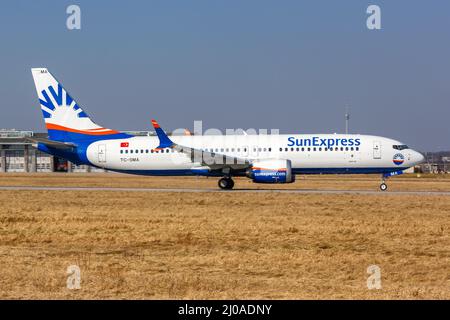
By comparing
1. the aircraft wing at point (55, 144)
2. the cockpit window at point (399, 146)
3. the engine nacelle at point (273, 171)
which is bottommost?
the engine nacelle at point (273, 171)

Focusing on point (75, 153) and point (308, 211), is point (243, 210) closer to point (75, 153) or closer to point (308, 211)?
point (308, 211)

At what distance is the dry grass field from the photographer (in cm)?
1338

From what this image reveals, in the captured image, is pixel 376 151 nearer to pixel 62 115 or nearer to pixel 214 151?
pixel 214 151

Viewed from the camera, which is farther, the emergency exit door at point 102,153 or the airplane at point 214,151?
the emergency exit door at point 102,153

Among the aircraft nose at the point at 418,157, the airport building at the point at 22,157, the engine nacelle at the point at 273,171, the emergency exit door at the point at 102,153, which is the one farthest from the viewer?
the airport building at the point at 22,157

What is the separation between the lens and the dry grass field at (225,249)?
527 inches

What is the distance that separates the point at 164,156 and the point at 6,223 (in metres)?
24.3

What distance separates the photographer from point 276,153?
47.2 m

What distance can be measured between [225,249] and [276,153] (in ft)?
94.7

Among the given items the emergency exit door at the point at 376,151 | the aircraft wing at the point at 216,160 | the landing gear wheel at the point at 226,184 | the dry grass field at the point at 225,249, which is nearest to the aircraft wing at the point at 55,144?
the aircraft wing at the point at 216,160

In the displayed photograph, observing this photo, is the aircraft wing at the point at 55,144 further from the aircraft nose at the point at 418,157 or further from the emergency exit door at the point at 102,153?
the aircraft nose at the point at 418,157

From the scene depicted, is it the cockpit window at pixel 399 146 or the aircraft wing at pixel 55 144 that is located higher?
the aircraft wing at pixel 55 144

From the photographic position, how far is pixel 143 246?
64.6 ft
